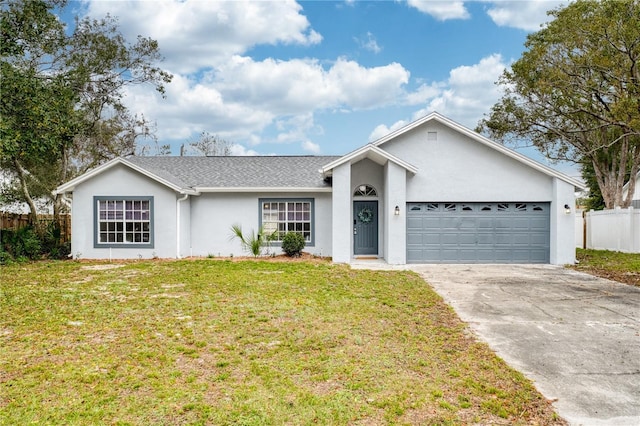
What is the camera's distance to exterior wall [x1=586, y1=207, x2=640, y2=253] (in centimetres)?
1764

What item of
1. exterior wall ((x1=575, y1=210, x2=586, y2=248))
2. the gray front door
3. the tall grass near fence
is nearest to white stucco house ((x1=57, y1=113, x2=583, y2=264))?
the gray front door

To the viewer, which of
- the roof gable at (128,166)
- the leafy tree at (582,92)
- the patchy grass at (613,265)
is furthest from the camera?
the roof gable at (128,166)

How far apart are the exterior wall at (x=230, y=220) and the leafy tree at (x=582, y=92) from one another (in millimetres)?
9420

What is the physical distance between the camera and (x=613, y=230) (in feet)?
61.8

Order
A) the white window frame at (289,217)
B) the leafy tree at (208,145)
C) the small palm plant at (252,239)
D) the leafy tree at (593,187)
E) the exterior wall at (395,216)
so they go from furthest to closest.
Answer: the leafy tree at (208,145) < the leafy tree at (593,187) < the white window frame at (289,217) < the small palm plant at (252,239) < the exterior wall at (395,216)

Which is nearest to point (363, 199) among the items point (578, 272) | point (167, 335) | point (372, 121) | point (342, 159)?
point (342, 159)

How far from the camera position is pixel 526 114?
23.9m

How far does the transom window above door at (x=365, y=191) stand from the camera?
16922mm

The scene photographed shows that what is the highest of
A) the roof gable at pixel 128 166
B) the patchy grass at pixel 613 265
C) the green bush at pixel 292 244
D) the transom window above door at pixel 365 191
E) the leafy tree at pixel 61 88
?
the leafy tree at pixel 61 88

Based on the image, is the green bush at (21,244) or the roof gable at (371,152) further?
the green bush at (21,244)

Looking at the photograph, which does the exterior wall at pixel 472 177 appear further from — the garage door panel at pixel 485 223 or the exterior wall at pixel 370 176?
the exterior wall at pixel 370 176

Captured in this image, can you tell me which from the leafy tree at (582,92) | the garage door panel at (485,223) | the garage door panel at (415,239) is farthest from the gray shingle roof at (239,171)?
the leafy tree at (582,92)

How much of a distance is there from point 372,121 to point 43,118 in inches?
533

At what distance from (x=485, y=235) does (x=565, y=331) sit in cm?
892
